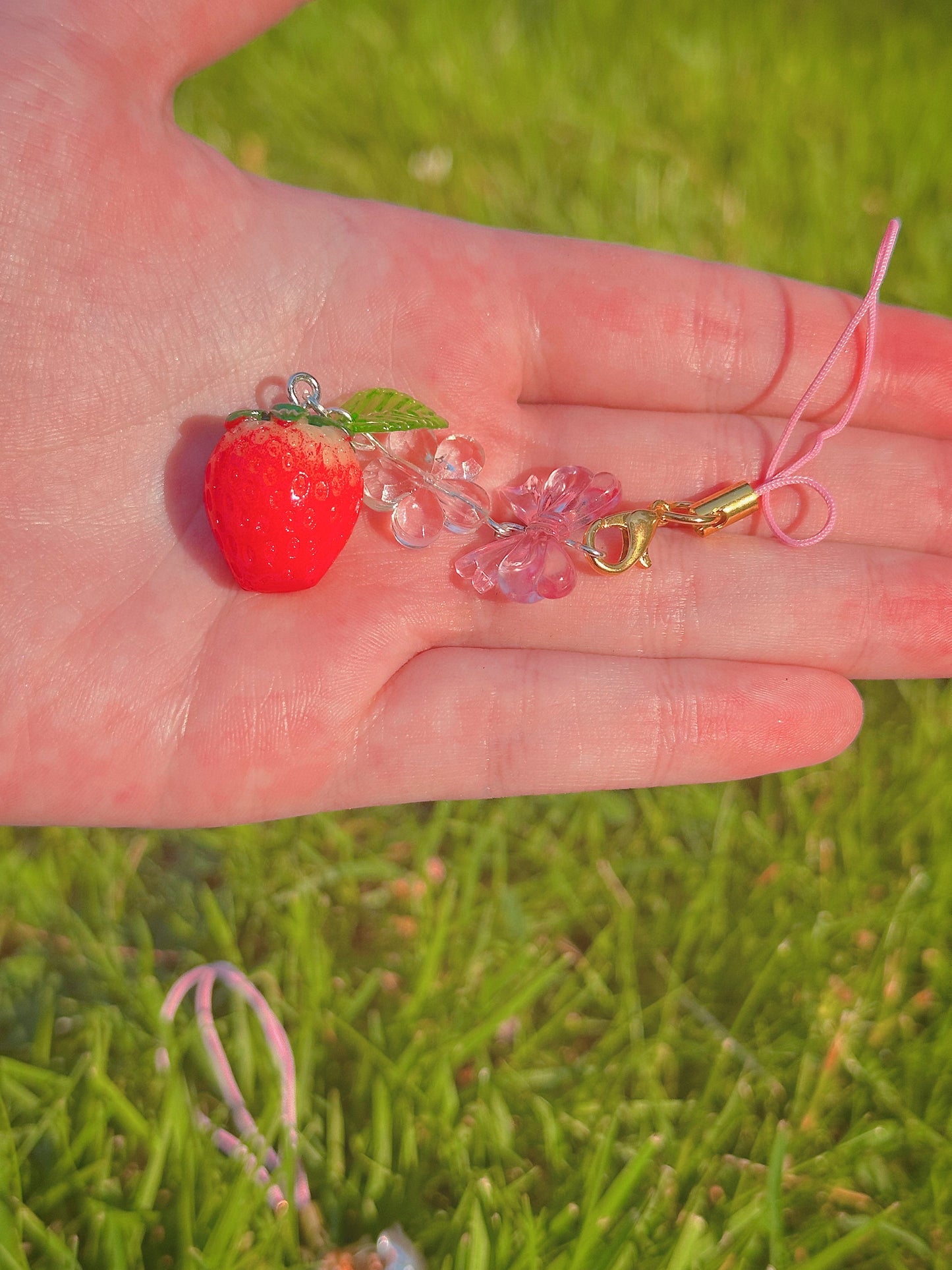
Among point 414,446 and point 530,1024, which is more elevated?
→ point 414,446

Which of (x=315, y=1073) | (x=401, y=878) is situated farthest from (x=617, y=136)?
(x=315, y=1073)

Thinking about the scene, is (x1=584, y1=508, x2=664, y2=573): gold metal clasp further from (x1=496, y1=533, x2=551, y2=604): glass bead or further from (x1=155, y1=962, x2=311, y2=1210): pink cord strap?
(x1=155, y1=962, x2=311, y2=1210): pink cord strap

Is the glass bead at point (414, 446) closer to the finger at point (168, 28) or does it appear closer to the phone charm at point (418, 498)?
the phone charm at point (418, 498)

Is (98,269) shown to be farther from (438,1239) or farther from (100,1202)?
(438,1239)

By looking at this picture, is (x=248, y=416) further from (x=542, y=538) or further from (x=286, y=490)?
(x=542, y=538)

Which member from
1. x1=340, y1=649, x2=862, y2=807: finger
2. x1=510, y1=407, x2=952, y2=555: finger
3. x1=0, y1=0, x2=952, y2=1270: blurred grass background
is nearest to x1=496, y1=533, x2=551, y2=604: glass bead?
x1=340, y1=649, x2=862, y2=807: finger

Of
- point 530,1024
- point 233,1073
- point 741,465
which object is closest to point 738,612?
point 741,465
